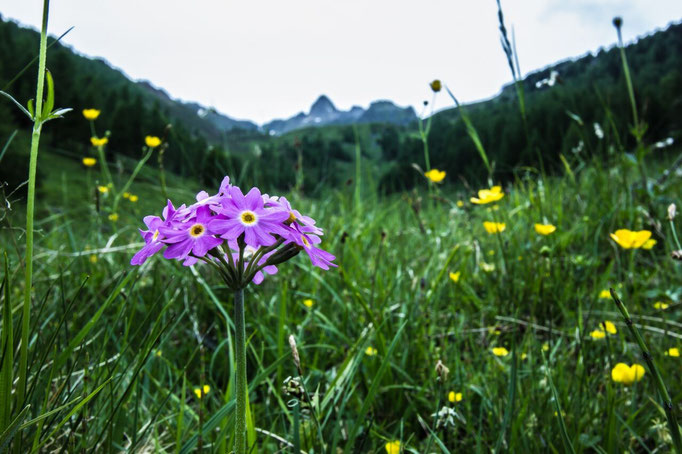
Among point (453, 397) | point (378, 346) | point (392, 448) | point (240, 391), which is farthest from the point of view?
point (378, 346)

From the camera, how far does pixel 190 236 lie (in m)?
0.84

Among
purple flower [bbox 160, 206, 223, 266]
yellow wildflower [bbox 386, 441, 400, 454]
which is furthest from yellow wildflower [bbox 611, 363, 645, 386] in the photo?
purple flower [bbox 160, 206, 223, 266]

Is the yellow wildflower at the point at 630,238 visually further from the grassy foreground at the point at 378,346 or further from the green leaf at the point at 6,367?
the green leaf at the point at 6,367

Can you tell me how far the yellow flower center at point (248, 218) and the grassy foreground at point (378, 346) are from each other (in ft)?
0.94

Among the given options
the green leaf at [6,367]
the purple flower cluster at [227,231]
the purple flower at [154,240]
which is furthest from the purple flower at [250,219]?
the green leaf at [6,367]

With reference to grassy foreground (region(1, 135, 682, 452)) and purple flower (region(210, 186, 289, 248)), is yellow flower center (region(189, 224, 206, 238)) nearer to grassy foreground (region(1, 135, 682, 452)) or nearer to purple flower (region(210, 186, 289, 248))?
purple flower (region(210, 186, 289, 248))

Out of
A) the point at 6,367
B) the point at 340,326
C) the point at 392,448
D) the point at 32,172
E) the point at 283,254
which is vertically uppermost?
the point at 32,172

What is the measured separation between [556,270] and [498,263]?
1.16 ft

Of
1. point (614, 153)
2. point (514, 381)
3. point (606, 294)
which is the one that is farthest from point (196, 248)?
point (614, 153)

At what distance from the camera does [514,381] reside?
3.76 feet

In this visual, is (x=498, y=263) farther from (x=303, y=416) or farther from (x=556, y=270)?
(x=303, y=416)

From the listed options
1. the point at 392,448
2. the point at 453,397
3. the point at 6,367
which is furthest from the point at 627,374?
the point at 6,367

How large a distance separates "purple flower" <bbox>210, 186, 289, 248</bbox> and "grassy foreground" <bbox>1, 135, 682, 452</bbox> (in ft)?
0.90

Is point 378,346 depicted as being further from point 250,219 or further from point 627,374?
point 250,219
